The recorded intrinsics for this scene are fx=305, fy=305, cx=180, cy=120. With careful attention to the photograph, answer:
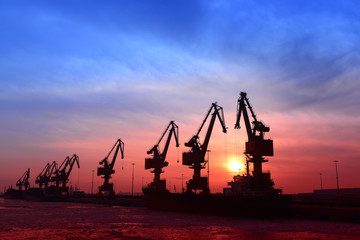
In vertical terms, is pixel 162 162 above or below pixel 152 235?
above

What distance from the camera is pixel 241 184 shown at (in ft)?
221

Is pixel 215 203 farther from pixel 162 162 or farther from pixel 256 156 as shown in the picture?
pixel 162 162

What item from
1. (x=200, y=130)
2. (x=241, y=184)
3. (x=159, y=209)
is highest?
(x=200, y=130)

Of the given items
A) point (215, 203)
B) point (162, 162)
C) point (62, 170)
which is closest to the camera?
point (215, 203)

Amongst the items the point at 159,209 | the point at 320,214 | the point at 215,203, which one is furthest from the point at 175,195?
the point at 320,214

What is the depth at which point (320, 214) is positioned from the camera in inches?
1975

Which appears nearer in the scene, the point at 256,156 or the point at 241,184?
the point at 256,156

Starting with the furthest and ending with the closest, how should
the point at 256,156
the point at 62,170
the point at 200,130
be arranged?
1. the point at 62,170
2. the point at 200,130
3. the point at 256,156

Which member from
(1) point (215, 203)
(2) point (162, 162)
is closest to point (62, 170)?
(2) point (162, 162)

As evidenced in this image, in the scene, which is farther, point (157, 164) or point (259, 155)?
point (157, 164)

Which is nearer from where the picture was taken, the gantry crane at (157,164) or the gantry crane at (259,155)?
the gantry crane at (259,155)

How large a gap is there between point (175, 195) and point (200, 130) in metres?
18.4

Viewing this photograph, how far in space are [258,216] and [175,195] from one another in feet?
85.9

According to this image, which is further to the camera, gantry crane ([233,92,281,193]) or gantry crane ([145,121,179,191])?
gantry crane ([145,121,179,191])
